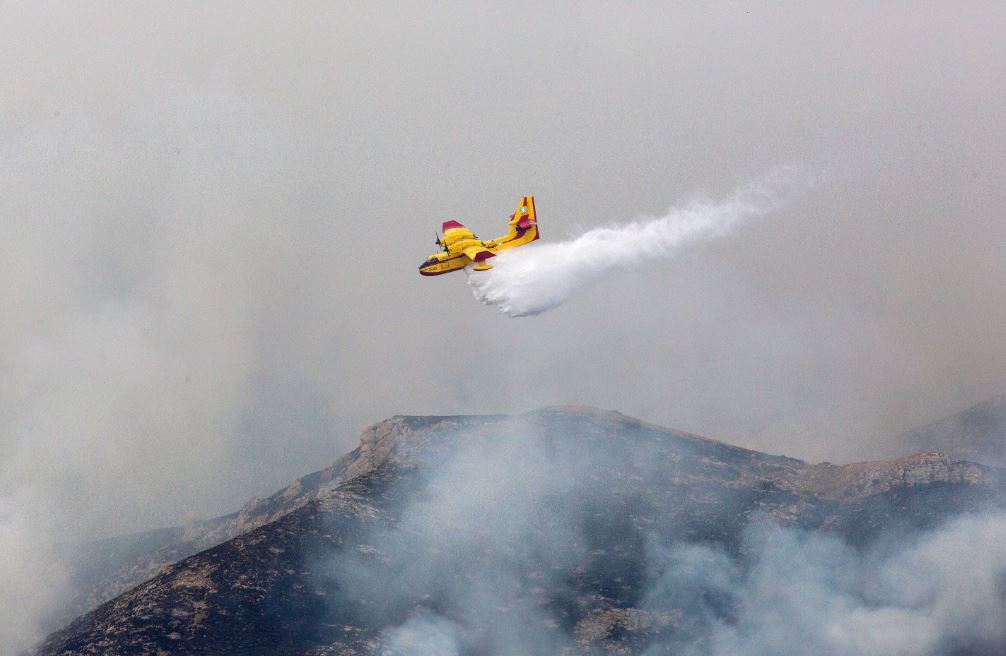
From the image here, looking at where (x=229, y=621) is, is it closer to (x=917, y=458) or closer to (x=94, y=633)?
(x=94, y=633)

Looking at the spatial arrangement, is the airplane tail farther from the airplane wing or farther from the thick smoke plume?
the thick smoke plume

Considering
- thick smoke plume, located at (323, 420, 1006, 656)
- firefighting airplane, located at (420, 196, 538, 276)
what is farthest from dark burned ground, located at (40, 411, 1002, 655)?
firefighting airplane, located at (420, 196, 538, 276)

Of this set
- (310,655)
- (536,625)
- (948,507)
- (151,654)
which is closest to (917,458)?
(948,507)

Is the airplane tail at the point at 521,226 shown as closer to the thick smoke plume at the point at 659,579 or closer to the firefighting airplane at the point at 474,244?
the firefighting airplane at the point at 474,244

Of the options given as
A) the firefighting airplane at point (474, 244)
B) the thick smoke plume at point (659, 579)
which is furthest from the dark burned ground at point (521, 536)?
the firefighting airplane at point (474, 244)

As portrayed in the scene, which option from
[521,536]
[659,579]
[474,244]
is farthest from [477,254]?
[659,579]

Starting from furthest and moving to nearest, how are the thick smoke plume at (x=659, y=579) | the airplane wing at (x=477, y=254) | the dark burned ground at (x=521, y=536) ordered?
the airplane wing at (x=477, y=254) → the thick smoke plume at (x=659, y=579) → the dark burned ground at (x=521, y=536)

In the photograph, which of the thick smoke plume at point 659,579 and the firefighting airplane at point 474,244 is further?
the firefighting airplane at point 474,244
